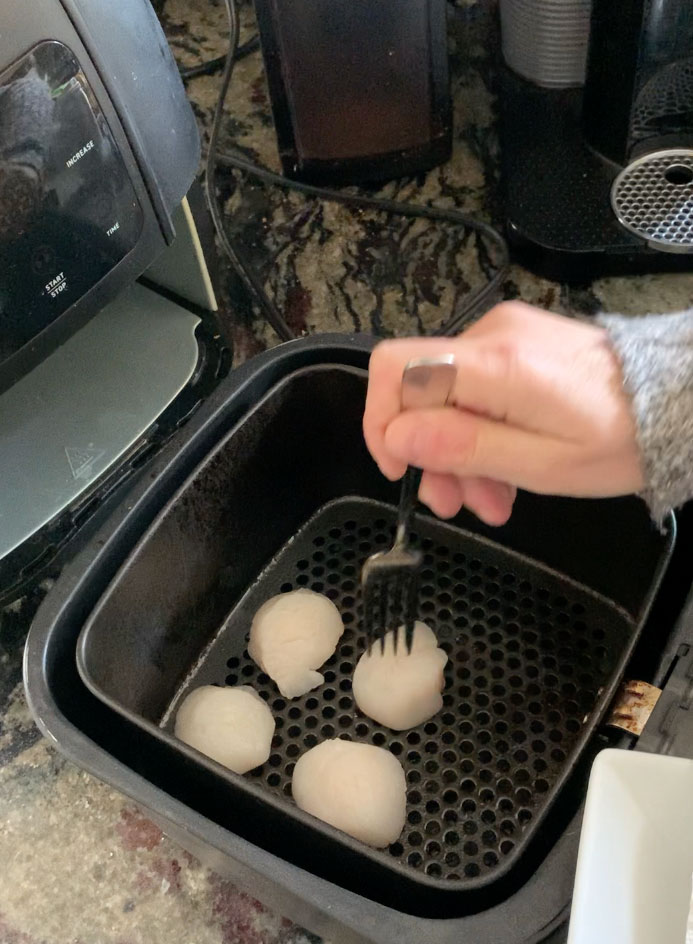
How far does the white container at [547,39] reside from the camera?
62 centimetres

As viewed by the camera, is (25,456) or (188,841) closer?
(188,841)

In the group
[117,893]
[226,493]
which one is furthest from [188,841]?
[226,493]

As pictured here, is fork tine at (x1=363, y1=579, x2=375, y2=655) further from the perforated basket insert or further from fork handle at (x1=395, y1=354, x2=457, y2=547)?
fork handle at (x1=395, y1=354, x2=457, y2=547)

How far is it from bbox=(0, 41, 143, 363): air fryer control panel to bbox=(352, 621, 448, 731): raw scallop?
0.86ft

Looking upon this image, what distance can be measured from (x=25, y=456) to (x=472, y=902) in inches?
13.6

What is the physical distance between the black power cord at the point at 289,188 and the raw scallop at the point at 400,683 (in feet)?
0.82

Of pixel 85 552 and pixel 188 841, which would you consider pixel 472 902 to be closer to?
pixel 188 841

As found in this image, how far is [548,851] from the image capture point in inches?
15.4

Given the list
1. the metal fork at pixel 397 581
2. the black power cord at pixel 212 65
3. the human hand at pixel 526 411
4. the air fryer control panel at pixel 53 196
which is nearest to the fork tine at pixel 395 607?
the metal fork at pixel 397 581

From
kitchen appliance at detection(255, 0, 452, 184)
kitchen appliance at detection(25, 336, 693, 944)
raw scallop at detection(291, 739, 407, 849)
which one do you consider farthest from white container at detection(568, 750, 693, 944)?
kitchen appliance at detection(255, 0, 452, 184)

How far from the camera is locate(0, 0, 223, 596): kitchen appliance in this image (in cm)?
36

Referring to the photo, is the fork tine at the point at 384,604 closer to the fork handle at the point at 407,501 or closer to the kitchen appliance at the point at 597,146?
the fork handle at the point at 407,501

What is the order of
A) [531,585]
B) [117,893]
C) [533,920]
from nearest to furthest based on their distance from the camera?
[533,920], [117,893], [531,585]

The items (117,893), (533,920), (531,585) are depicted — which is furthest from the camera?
(531,585)
